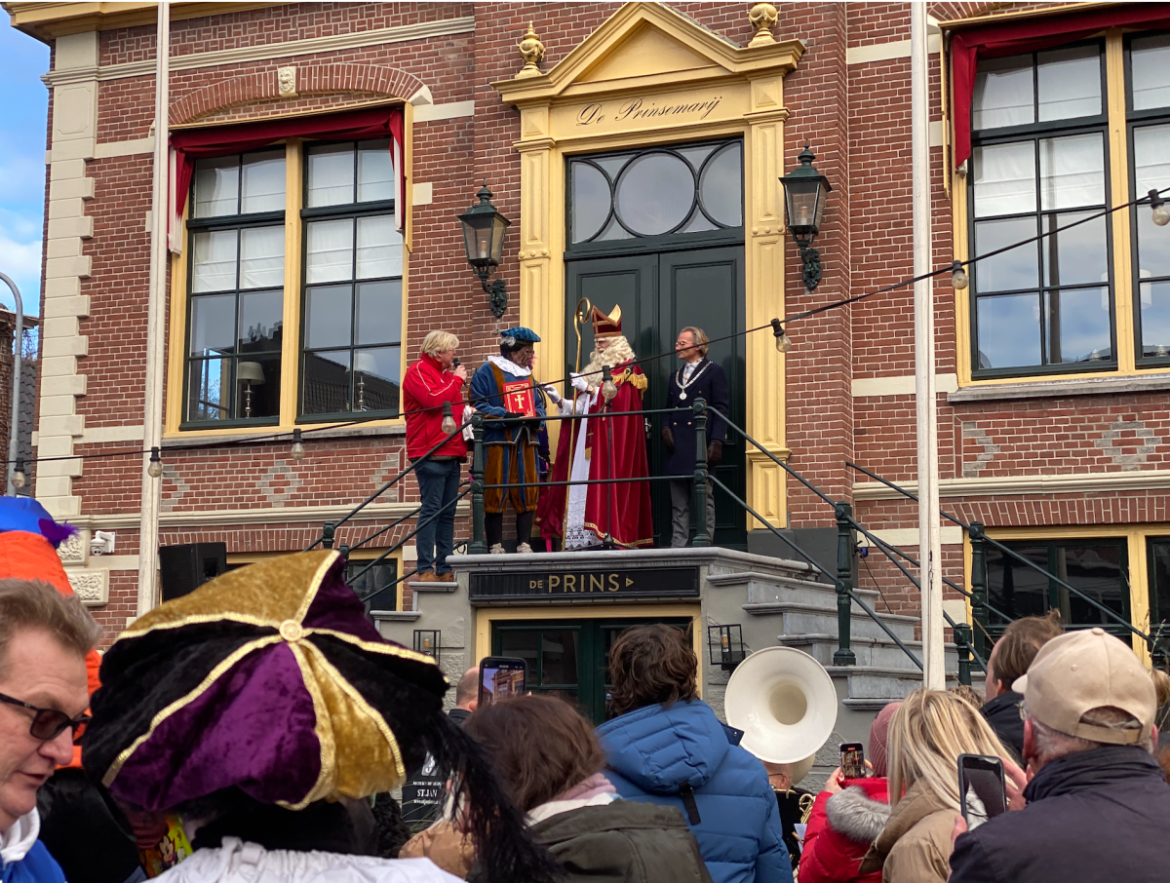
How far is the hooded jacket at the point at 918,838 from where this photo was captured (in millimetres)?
3254

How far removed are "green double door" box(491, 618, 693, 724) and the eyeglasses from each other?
7.73 meters

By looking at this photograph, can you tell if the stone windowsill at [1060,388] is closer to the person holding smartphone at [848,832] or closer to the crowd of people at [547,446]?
the crowd of people at [547,446]

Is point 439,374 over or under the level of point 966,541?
over

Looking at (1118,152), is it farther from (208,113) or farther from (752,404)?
(208,113)

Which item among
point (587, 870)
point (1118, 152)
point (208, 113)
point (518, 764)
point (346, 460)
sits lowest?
point (587, 870)

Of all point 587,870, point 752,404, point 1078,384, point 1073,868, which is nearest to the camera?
point 1073,868

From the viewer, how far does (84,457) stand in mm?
13156

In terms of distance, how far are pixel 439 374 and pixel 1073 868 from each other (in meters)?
9.06

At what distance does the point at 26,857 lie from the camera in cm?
258

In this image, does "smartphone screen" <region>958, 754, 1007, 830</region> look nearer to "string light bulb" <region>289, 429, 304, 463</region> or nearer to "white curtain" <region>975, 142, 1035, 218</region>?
"white curtain" <region>975, 142, 1035, 218</region>

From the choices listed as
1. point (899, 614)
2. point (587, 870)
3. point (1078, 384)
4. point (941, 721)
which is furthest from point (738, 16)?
point (587, 870)

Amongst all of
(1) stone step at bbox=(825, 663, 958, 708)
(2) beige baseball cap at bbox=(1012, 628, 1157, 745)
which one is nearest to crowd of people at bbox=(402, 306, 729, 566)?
(1) stone step at bbox=(825, 663, 958, 708)

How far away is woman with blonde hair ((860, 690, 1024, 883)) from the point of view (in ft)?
10.8

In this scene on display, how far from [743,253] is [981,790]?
9.18 m
